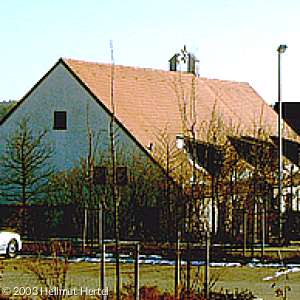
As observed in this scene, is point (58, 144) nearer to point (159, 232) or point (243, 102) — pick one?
point (159, 232)

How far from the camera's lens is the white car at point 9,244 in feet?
79.1

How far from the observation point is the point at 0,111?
62875mm

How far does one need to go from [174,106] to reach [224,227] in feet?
39.0

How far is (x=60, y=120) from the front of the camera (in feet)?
127

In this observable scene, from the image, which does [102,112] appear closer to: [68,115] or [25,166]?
[68,115]

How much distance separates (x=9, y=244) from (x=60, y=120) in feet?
49.2

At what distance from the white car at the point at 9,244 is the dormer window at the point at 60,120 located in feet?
45.6

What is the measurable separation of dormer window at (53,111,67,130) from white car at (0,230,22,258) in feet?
45.6

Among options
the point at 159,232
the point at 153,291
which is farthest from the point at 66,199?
the point at 153,291

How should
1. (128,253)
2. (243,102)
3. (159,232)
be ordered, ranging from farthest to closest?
(243,102) → (159,232) → (128,253)

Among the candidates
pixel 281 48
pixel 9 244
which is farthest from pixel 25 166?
pixel 281 48

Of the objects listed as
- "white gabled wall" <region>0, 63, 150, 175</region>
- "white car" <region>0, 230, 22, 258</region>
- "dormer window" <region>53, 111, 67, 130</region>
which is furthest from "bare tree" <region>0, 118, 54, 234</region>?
"white car" <region>0, 230, 22, 258</region>

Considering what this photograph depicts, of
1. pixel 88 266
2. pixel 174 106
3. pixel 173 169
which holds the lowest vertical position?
pixel 88 266

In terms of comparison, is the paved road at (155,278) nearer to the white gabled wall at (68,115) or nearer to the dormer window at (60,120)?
the white gabled wall at (68,115)
